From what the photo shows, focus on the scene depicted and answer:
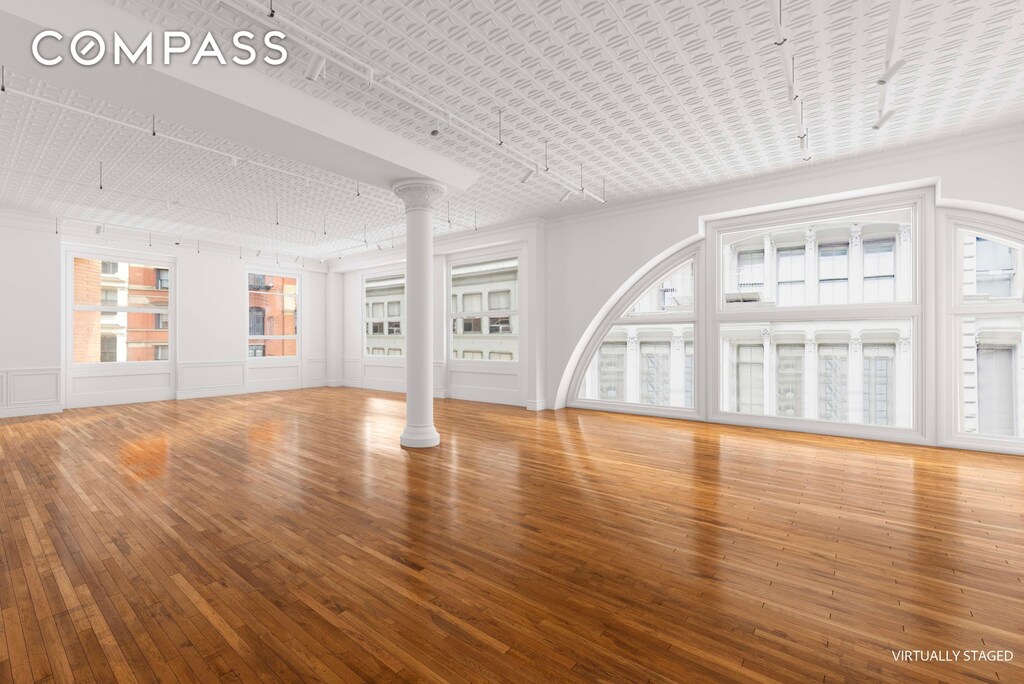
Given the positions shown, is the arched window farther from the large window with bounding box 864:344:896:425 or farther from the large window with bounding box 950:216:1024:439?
the large window with bounding box 950:216:1024:439

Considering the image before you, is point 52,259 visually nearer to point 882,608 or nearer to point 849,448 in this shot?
point 882,608

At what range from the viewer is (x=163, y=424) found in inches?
283

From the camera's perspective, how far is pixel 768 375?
692 cm

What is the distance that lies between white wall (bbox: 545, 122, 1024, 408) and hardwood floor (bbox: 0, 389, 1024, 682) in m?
3.23

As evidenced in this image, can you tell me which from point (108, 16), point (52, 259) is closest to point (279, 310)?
point (52, 259)

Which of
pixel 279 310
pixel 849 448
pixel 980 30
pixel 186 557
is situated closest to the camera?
pixel 186 557

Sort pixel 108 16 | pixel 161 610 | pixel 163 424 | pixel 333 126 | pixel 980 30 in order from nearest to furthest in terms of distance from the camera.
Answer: pixel 161 610 → pixel 108 16 → pixel 980 30 → pixel 333 126 → pixel 163 424

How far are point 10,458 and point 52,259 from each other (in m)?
5.13

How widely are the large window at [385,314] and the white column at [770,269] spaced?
8141mm

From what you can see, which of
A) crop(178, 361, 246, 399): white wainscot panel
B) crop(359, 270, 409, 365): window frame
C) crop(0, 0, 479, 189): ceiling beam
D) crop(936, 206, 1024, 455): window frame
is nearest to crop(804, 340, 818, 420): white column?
crop(936, 206, 1024, 455): window frame

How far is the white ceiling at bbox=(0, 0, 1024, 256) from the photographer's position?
3174mm

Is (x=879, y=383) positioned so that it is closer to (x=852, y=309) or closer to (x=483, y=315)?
(x=852, y=309)

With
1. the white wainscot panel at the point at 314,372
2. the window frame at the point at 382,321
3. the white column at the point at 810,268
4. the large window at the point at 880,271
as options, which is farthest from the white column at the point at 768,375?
the white wainscot panel at the point at 314,372

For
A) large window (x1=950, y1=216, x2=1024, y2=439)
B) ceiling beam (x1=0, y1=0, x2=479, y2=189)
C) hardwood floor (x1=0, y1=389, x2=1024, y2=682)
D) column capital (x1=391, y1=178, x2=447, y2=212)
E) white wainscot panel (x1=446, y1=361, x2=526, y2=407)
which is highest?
ceiling beam (x1=0, y1=0, x2=479, y2=189)
